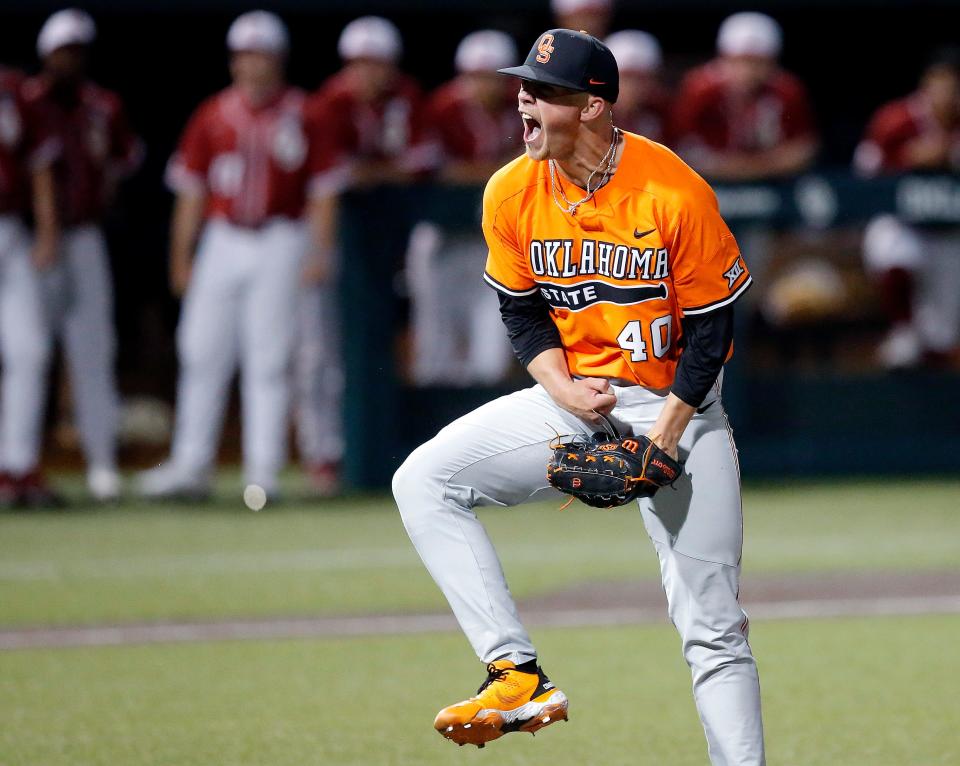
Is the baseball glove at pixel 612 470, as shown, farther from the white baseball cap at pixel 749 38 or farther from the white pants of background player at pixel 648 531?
the white baseball cap at pixel 749 38

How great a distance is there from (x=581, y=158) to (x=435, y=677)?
94.9 inches

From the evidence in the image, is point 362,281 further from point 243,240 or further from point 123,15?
point 123,15

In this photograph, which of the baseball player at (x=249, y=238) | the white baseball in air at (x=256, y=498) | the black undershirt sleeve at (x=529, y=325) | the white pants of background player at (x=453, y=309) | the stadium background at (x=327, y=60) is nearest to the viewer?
the black undershirt sleeve at (x=529, y=325)

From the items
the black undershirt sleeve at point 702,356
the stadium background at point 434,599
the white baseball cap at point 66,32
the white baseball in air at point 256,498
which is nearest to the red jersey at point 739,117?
the stadium background at point 434,599

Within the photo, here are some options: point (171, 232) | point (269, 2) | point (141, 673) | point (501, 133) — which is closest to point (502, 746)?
point (141, 673)

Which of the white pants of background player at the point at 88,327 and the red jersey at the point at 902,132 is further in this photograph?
the red jersey at the point at 902,132

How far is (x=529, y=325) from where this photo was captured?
4230mm

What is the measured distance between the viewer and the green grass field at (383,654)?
484 centimetres

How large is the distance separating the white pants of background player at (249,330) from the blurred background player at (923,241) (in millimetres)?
3865

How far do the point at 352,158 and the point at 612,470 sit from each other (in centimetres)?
686

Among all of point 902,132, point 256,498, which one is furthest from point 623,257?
point 902,132

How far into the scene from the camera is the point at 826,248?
14383 mm

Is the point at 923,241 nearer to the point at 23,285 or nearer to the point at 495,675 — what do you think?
the point at 23,285

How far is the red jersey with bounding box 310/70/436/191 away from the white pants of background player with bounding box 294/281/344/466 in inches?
34.5
